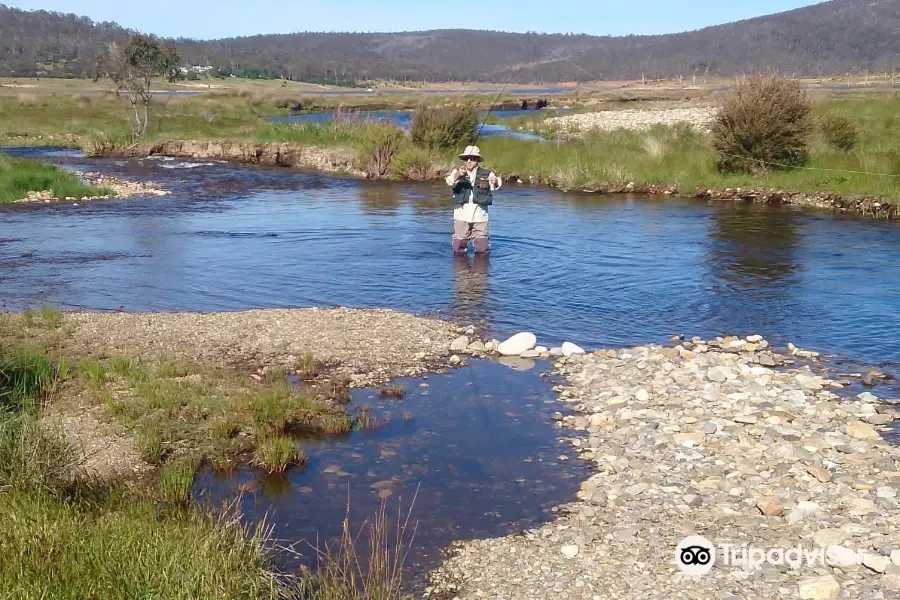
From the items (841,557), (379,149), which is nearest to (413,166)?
(379,149)

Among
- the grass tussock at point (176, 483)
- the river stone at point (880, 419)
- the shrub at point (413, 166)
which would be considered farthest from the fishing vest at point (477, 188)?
the shrub at point (413, 166)

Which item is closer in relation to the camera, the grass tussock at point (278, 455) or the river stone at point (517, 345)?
the grass tussock at point (278, 455)

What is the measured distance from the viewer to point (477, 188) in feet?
50.0

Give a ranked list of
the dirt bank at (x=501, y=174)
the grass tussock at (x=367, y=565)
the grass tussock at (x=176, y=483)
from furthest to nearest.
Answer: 1. the dirt bank at (x=501, y=174)
2. the grass tussock at (x=176, y=483)
3. the grass tussock at (x=367, y=565)

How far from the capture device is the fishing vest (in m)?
15.2

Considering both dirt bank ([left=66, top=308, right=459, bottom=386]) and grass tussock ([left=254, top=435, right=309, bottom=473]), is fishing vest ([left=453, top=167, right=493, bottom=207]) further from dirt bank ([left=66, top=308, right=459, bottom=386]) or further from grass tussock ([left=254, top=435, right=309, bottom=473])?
grass tussock ([left=254, top=435, right=309, bottom=473])

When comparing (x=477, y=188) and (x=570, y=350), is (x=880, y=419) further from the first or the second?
(x=477, y=188)

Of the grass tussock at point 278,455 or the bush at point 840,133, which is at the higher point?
the bush at point 840,133

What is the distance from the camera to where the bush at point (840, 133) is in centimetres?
2634

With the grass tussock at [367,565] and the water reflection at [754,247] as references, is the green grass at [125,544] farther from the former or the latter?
the water reflection at [754,247]

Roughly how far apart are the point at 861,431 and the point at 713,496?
2.04 metres

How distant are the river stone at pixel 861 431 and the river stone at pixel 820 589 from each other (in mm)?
2893

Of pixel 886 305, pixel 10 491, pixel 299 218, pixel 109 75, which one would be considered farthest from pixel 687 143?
pixel 109 75

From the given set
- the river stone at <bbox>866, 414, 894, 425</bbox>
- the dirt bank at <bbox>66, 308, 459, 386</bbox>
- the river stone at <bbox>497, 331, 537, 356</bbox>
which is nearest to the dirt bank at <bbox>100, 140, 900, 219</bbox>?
the river stone at <bbox>497, 331, 537, 356</bbox>
